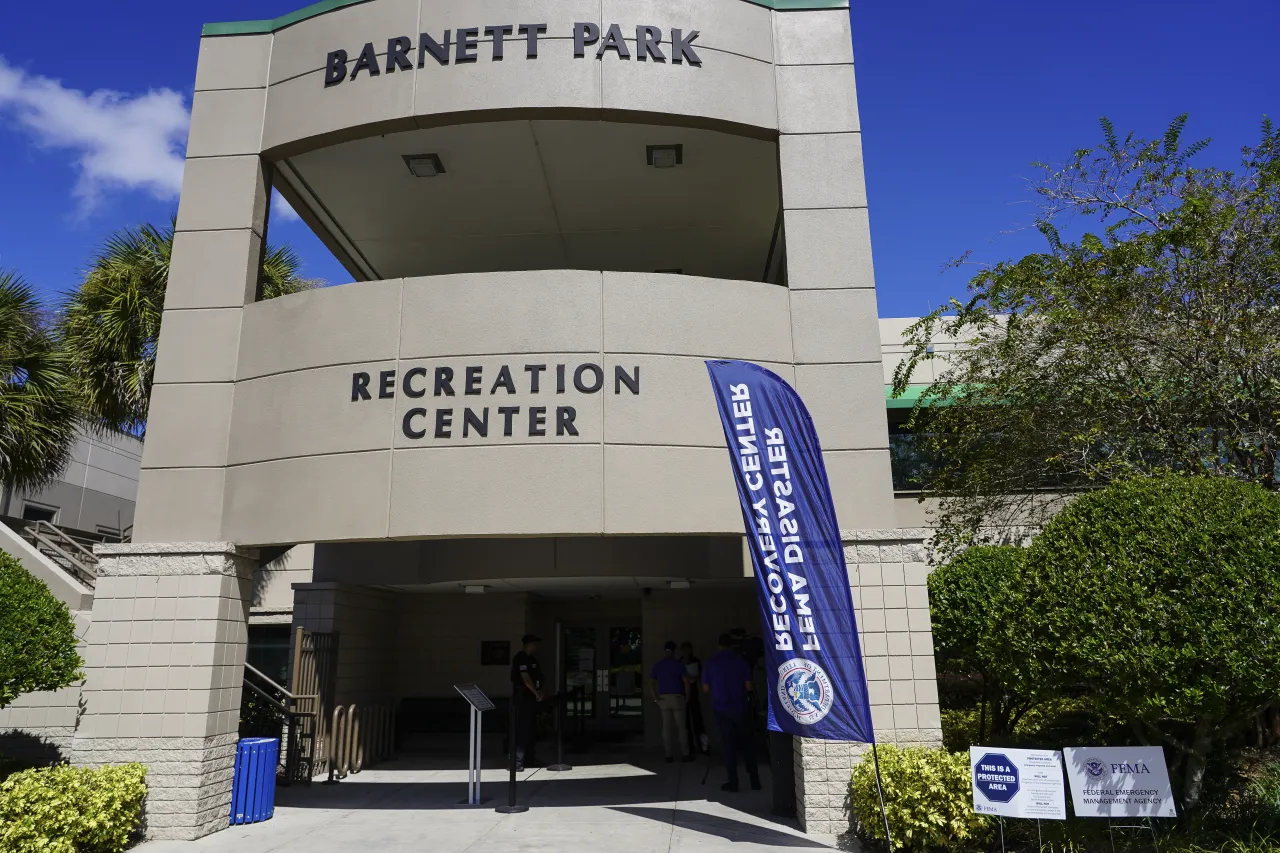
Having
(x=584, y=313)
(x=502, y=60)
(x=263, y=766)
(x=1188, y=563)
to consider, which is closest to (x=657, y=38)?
(x=502, y=60)

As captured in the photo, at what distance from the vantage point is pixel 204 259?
1140 centimetres

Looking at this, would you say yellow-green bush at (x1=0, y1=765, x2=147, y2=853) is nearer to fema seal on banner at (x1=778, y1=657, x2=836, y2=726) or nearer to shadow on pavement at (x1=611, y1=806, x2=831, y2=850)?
shadow on pavement at (x1=611, y1=806, x2=831, y2=850)

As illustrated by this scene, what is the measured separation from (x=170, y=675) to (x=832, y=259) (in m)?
8.79

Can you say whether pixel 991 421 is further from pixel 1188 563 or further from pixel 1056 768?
pixel 1056 768

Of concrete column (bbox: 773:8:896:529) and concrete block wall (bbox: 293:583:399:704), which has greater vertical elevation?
concrete column (bbox: 773:8:896:529)

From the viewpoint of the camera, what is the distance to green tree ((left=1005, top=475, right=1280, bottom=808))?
25.3 feet

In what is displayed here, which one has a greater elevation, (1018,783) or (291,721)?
(291,721)

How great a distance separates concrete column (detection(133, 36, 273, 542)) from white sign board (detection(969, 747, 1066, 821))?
330 inches

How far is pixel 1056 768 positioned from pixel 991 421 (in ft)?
24.7

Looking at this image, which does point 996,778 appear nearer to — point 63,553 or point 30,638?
point 30,638


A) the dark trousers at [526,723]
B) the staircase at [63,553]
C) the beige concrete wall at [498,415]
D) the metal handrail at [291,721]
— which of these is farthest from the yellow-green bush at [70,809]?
the staircase at [63,553]

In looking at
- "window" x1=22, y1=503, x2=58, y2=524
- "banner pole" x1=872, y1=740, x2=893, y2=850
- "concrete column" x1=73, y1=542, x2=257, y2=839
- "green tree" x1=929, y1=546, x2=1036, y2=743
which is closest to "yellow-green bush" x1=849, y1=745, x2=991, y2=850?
"banner pole" x1=872, y1=740, x2=893, y2=850

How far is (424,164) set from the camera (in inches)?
492

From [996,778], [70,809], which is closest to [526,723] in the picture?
[70,809]
